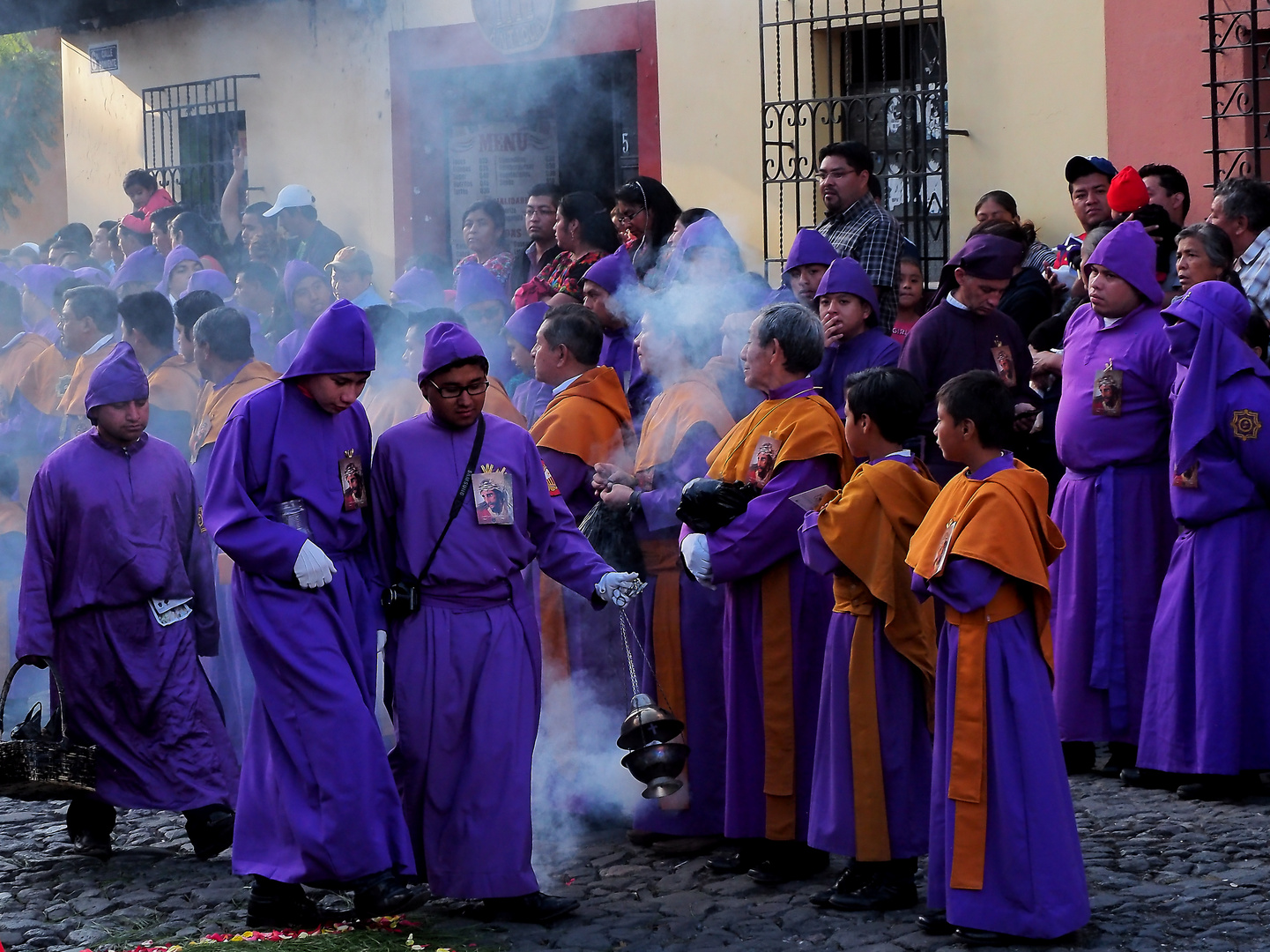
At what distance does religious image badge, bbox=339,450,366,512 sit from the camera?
5.22 metres

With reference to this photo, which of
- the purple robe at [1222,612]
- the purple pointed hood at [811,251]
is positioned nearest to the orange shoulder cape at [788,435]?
the purple pointed hood at [811,251]

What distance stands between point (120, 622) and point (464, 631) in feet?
5.80

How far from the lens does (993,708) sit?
457 centimetres

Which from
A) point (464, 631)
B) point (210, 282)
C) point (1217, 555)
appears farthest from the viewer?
point (210, 282)

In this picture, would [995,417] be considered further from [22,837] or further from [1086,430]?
[22,837]

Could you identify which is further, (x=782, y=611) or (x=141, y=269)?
(x=141, y=269)

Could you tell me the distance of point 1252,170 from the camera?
8922mm

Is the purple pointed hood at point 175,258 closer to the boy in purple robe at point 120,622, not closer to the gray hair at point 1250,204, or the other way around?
the boy in purple robe at point 120,622

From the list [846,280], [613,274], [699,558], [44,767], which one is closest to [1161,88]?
[846,280]

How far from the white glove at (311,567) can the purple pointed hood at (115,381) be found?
152 centimetres

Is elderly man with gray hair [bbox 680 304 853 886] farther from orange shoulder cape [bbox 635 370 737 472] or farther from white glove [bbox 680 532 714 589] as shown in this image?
orange shoulder cape [bbox 635 370 737 472]

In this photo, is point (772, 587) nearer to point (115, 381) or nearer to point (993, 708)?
point (993, 708)

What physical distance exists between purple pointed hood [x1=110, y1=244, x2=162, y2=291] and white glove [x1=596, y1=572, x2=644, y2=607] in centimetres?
711

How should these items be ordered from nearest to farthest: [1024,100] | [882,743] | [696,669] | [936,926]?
[936,926] → [882,743] → [696,669] → [1024,100]
